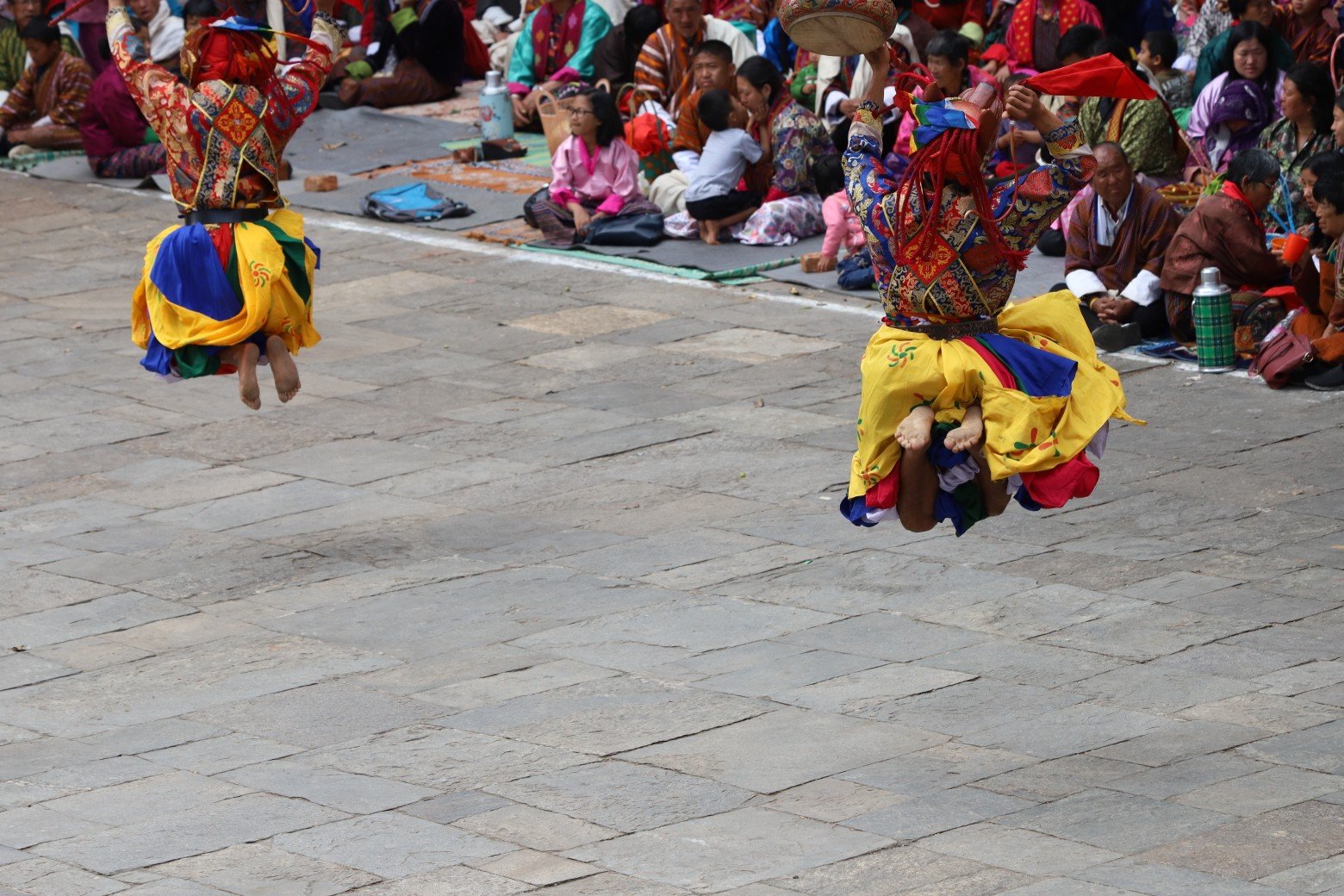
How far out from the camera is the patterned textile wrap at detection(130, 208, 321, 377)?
7559mm

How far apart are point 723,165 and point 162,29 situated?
563 cm

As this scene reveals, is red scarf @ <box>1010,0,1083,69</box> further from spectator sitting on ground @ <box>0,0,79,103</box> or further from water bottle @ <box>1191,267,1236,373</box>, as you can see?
spectator sitting on ground @ <box>0,0,79,103</box>

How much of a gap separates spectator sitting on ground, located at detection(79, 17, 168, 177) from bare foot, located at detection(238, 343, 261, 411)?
752cm

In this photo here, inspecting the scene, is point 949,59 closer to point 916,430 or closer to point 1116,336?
point 1116,336

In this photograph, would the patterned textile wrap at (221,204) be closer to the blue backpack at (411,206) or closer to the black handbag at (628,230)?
the black handbag at (628,230)

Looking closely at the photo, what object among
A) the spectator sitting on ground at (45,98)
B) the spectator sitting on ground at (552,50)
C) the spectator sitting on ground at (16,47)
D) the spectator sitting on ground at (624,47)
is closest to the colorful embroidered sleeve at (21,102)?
the spectator sitting on ground at (45,98)

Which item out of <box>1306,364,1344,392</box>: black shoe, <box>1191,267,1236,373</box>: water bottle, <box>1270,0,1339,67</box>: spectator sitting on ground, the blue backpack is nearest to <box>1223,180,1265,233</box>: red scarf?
<box>1191,267,1236,373</box>: water bottle

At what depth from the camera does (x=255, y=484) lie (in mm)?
8695

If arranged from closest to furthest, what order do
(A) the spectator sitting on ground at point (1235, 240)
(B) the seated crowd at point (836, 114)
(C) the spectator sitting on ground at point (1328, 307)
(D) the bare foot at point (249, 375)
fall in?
1. (D) the bare foot at point (249, 375)
2. (C) the spectator sitting on ground at point (1328, 307)
3. (A) the spectator sitting on ground at point (1235, 240)
4. (B) the seated crowd at point (836, 114)

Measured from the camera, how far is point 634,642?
6691 mm

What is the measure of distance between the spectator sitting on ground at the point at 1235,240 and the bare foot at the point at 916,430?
423 cm

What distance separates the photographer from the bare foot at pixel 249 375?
7469 millimetres

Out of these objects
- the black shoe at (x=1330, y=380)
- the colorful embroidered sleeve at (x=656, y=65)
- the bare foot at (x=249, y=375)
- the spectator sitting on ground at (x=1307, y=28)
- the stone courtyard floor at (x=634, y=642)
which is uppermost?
the spectator sitting on ground at (x=1307, y=28)

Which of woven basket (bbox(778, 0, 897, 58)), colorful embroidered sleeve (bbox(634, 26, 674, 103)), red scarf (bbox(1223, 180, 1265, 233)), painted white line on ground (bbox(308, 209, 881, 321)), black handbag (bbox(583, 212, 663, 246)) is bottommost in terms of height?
painted white line on ground (bbox(308, 209, 881, 321))
